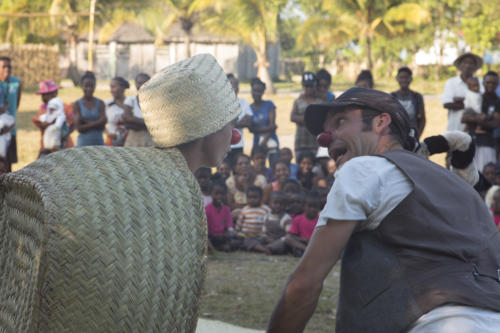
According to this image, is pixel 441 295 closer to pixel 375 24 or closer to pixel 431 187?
pixel 431 187

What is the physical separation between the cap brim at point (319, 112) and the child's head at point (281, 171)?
5.76 metres

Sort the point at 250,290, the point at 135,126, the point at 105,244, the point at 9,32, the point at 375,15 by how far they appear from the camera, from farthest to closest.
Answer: the point at 9,32, the point at 375,15, the point at 135,126, the point at 250,290, the point at 105,244

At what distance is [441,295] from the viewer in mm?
1978

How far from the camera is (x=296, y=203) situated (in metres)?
7.35

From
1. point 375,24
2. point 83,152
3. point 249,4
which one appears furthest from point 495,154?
point 249,4

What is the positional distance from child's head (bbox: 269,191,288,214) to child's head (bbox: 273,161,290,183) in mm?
863

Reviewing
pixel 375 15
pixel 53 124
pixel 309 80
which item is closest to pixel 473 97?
pixel 309 80

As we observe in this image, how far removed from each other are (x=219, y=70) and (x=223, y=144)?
232mm

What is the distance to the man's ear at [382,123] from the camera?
2289 mm

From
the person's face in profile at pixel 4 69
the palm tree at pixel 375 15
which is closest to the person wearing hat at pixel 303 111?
the person's face in profile at pixel 4 69

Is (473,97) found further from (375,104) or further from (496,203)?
(375,104)

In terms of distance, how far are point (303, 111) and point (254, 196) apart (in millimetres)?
1620

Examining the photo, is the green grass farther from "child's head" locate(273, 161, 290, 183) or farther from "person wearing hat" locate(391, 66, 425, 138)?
"person wearing hat" locate(391, 66, 425, 138)

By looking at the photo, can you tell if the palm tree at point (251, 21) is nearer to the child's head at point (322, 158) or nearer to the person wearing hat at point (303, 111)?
the person wearing hat at point (303, 111)
